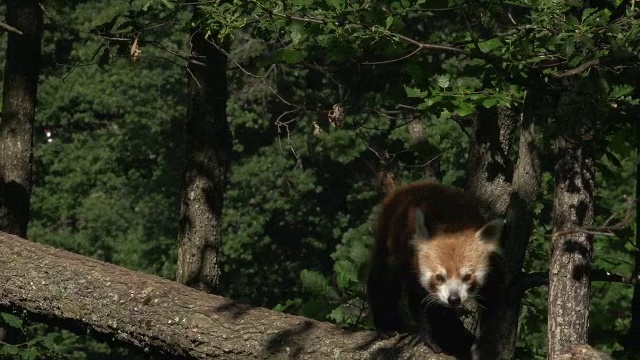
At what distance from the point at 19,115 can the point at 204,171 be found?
1916mm

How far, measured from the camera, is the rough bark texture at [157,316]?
6434mm

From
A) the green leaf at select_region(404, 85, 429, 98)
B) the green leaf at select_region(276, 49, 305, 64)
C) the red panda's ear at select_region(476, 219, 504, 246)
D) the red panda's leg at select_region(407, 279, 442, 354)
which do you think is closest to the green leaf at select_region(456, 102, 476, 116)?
the green leaf at select_region(404, 85, 429, 98)

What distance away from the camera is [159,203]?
1277 inches

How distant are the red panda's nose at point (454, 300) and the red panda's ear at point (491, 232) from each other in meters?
0.42

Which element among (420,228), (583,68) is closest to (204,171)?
(420,228)

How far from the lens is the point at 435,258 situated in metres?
7.12

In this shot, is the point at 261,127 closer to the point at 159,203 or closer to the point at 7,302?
the point at 159,203

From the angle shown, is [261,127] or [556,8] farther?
[261,127]

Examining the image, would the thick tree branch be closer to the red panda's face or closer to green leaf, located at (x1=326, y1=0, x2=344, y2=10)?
the red panda's face

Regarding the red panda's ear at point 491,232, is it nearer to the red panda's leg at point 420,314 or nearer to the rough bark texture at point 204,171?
the red panda's leg at point 420,314

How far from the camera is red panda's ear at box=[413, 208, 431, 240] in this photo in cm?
705

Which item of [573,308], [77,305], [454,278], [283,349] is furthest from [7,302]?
[573,308]

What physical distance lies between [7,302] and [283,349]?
2.32 meters

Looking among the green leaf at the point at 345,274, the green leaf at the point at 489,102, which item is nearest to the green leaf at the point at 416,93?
the green leaf at the point at 489,102
